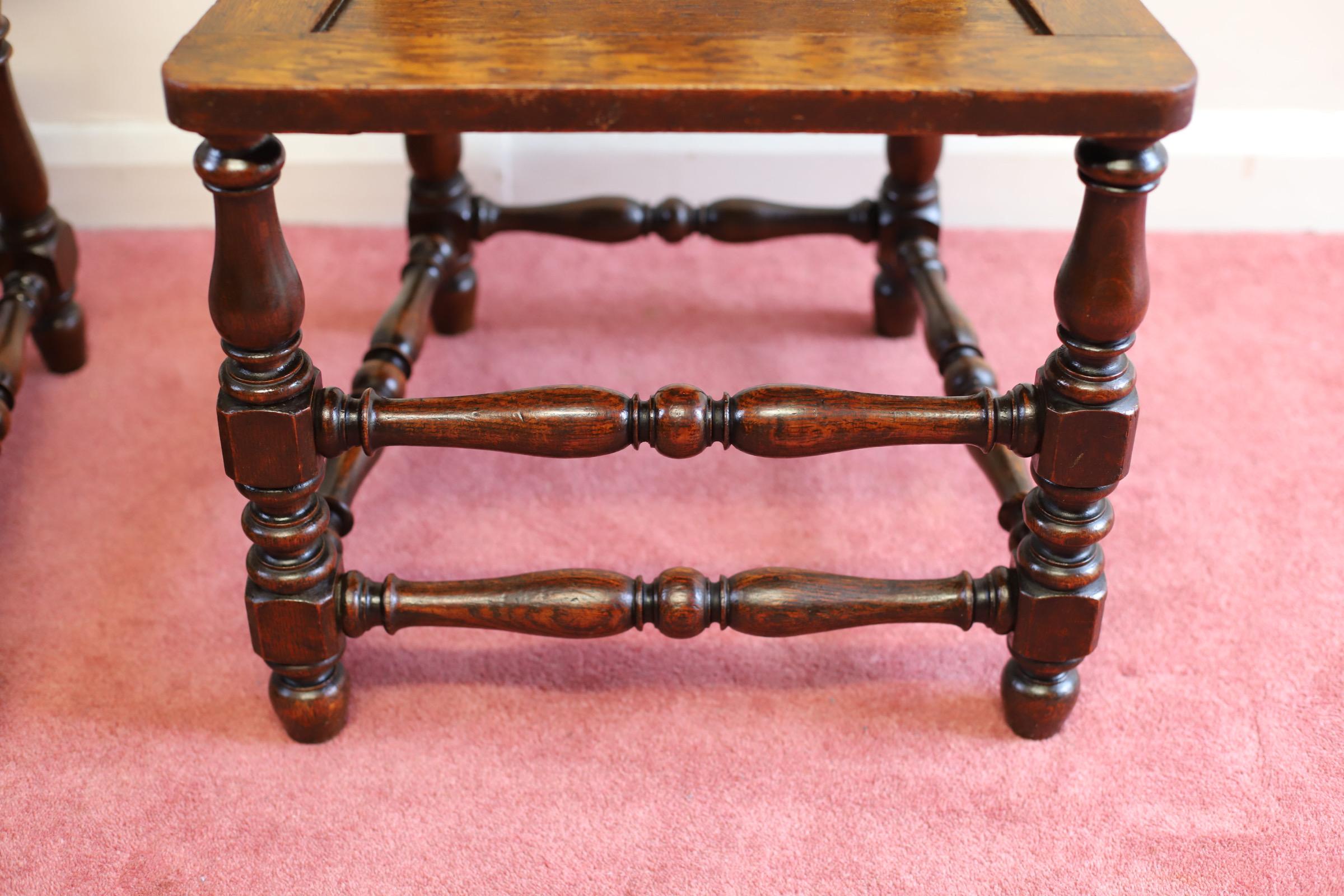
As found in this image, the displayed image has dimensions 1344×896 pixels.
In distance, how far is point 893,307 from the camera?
A: 1.38 metres

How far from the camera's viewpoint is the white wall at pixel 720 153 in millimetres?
1519

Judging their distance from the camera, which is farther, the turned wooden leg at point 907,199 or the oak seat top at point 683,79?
the turned wooden leg at point 907,199

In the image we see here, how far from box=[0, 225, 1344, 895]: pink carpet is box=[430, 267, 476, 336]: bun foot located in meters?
0.02

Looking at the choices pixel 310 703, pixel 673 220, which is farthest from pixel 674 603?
pixel 673 220

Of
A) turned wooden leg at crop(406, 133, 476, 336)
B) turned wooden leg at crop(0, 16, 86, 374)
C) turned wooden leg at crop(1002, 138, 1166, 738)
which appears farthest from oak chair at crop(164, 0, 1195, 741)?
turned wooden leg at crop(0, 16, 86, 374)

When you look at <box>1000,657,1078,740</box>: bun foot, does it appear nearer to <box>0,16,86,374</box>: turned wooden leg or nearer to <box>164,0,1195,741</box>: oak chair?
<box>164,0,1195,741</box>: oak chair

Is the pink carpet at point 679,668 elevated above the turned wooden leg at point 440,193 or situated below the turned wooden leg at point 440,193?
below

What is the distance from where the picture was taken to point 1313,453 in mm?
1240

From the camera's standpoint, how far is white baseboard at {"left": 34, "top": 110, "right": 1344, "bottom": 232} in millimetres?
1583

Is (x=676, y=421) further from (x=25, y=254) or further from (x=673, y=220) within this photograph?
(x=25, y=254)

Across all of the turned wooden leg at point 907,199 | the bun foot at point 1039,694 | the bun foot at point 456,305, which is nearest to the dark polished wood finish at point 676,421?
the bun foot at point 1039,694

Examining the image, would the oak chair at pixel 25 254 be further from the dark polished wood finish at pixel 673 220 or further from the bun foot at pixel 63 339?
the dark polished wood finish at pixel 673 220

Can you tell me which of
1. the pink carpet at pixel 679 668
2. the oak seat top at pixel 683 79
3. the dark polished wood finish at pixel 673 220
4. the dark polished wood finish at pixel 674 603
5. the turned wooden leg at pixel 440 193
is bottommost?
the pink carpet at pixel 679 668

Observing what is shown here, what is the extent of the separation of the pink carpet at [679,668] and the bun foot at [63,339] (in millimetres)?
18
